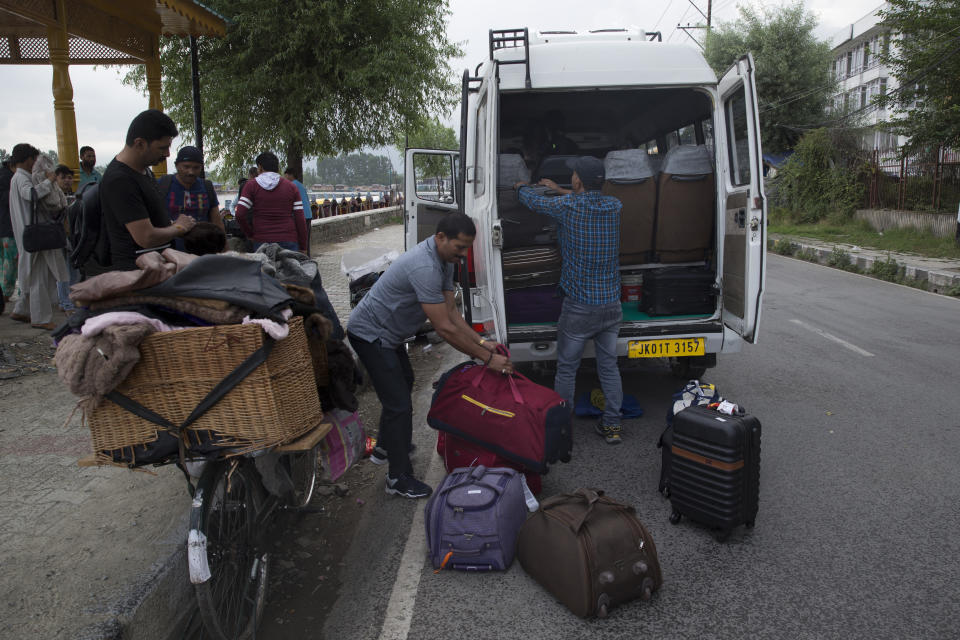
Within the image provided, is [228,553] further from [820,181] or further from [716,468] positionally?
[820,181]

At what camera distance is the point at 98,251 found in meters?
3.46

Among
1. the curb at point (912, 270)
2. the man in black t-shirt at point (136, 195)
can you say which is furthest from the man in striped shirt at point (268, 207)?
the curb at point (912, 270)

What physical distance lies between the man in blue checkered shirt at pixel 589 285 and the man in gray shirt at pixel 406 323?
3.17 ft

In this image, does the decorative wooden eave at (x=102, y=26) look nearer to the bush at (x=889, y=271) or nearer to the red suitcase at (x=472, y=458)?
the red suitcase at (x=472, y=458)

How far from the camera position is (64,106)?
898cm

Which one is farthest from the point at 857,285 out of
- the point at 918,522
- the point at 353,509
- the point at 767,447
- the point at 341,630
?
the point at 341,630

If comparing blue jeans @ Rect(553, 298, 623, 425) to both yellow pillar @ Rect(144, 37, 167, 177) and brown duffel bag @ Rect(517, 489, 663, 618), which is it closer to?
brown duffel bag @ Rect(517, 489, 663, 618)

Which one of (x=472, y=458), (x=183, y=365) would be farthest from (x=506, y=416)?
(x=183, y=365)

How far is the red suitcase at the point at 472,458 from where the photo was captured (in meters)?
3.90

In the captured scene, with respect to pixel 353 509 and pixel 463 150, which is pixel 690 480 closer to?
pixel 353 509

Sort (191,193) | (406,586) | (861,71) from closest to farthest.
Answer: (406,586) → (191,193) → (861,71)

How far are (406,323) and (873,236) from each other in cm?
1966

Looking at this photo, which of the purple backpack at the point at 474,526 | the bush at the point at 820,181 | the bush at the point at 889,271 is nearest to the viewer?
the purple backpack at the point at 474,526

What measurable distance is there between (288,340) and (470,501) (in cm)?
120
